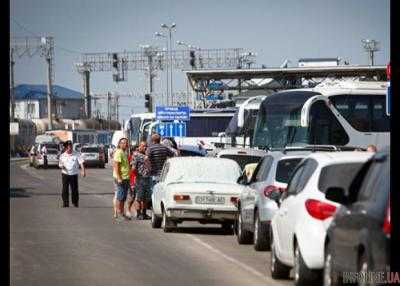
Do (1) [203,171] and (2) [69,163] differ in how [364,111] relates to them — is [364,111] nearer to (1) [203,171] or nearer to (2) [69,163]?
(2) [69,163]

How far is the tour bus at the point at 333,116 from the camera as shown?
37.3 metres

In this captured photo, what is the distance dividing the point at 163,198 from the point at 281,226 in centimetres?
984

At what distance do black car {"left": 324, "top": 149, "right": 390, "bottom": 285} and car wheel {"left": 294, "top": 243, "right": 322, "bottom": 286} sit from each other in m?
0.82

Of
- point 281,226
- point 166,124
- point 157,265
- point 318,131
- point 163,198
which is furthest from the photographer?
point 166,124

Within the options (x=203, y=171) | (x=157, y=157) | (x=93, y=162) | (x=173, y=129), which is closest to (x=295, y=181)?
(x=203, y=171)

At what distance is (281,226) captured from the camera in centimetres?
1623

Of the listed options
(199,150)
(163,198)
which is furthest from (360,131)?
(163,198)

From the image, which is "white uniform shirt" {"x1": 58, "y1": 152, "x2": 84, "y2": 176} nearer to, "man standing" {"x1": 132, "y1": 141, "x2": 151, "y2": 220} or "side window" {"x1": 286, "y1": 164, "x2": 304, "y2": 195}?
"man standing" {"x1": 132, "y1": 141, "x2": 151, "y2": 220}

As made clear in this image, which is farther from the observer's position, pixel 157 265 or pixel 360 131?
pixel 360 131

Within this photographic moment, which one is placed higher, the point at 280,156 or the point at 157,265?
the point at 280,156

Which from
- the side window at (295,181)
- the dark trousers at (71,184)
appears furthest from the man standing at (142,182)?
the side window at (295,181)

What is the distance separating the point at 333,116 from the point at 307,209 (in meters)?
23.0

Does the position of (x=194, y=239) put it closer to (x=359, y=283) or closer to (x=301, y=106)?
(x=359, y=283)

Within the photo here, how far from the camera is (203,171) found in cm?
2645
